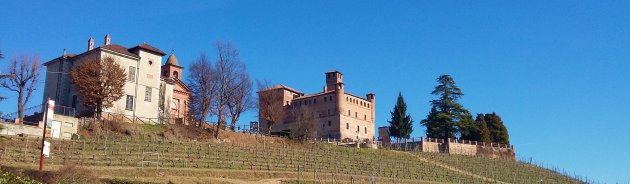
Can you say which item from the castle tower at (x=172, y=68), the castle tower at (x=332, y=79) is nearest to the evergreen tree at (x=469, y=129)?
the castle tower at (x=332, y=79)

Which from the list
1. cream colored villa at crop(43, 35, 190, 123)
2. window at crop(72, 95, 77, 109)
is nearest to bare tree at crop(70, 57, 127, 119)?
cream colored villa at crop(43, 35, 190, 123)

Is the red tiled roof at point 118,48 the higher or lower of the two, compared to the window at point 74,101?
higher

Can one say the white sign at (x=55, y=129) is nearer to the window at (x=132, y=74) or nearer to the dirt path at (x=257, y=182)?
the window at (x=132, y=74)

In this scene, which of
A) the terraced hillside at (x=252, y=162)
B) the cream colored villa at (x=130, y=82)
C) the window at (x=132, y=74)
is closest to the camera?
the terraced hillside at (x=252, y=162)

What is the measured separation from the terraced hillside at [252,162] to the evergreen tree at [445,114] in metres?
10.9

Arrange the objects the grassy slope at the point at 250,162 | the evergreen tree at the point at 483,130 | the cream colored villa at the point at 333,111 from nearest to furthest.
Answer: the grassy slope at the point at 250,162, the evergreen tree at the point at 483,130, the cream colored villa at the point at 333,111

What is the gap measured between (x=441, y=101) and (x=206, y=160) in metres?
A: 46.3

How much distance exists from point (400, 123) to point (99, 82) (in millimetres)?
44891

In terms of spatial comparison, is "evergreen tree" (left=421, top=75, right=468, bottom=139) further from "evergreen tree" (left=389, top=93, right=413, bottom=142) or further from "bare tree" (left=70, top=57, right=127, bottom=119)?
"bare tree" (left=70, top=57, right=127, bottom=119)

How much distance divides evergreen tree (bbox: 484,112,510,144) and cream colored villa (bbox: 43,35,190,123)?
1841 inches

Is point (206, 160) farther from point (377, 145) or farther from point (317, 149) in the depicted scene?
point (377, 145)

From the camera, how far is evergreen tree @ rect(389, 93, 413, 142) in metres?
87.6

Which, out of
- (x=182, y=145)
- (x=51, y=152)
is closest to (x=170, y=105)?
(x=182, y=145)

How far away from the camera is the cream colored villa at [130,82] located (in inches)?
2186
